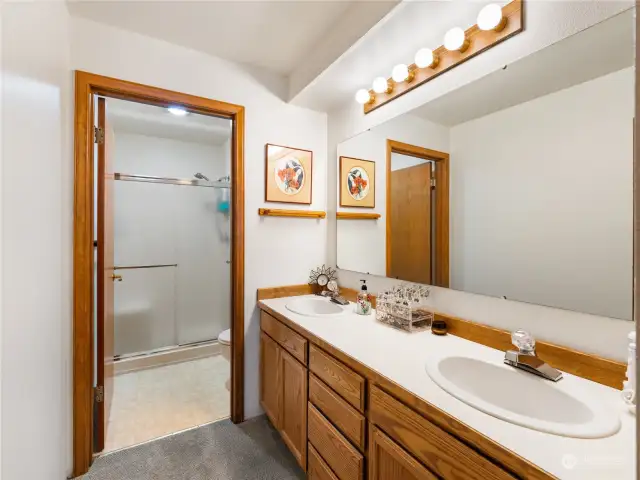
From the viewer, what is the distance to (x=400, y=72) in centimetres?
151

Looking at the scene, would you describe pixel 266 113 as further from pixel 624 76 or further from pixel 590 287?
pixel 590 287

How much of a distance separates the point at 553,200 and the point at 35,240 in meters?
1.76

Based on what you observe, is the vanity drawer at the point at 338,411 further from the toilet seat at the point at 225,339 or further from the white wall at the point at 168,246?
the white wall at the point at 168,246

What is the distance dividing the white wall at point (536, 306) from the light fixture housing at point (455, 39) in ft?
0.28

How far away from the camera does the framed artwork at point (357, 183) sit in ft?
6.17

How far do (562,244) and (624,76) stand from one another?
1.74 feet

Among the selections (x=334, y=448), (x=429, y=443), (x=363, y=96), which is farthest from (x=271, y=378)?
(x=363, y=96)

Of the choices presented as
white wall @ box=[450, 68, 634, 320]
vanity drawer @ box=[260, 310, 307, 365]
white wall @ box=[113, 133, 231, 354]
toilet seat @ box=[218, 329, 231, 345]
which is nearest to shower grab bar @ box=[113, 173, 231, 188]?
white wall @ box=[113, 133, 231, 354]

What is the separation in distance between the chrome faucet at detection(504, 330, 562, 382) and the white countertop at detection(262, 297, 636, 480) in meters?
0.04

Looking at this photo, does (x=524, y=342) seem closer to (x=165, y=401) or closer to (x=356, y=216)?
(x=356, y=216)

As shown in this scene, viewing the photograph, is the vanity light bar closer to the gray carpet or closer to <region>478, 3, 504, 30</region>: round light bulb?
<region>478, 3, 504, 30</region>: round light bulb

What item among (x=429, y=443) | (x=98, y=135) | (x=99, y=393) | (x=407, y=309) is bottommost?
(x=99, y=393)

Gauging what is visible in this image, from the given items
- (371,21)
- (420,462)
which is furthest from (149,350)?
(371,21)

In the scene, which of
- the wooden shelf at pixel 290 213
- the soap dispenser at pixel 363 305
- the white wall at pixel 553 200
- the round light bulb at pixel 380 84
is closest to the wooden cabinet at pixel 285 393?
the soap dispenser at pixel 363 305
